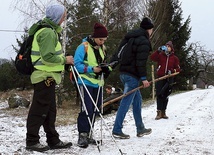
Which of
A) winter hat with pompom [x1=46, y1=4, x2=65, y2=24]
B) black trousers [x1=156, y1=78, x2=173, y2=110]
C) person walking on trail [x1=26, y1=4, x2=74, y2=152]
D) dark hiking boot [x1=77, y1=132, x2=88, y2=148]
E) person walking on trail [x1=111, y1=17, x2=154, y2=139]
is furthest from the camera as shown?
black trousers [x1=156, y1=78, x2=173, y2=110]

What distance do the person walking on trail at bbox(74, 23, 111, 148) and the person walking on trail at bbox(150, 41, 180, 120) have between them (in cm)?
324

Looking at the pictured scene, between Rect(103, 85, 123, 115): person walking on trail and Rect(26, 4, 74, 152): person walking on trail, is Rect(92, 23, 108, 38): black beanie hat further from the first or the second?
Rect(103, 85, 123, 115): person walking on trail

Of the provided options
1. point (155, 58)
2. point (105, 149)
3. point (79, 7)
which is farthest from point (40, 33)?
point (79, 7)

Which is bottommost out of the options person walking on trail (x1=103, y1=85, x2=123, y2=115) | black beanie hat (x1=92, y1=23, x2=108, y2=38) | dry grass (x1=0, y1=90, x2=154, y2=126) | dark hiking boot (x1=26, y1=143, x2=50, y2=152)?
dry grass (x1=0, y1=90, x2=154, y2=126)

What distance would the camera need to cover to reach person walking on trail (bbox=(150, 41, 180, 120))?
8.00m

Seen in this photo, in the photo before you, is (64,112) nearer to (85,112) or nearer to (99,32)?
(85,112)

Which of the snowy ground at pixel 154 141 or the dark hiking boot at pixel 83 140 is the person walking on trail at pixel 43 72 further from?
the dark hiking boot at pixel 83 140

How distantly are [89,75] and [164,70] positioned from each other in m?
3.60

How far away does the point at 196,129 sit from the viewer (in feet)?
21.4

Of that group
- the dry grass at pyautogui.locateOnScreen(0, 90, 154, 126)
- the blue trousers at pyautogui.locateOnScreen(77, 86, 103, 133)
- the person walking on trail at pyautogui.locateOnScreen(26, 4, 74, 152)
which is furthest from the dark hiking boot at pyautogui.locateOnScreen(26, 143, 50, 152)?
the dry grass at pyautogui.locateOnScreen(0, 90, 154, 126)

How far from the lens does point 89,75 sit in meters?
4.90

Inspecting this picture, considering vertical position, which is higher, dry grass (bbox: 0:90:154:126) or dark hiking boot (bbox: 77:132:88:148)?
dark hiking boot (bbox: 77:132:88:148)

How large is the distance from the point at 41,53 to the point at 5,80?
19.9 meters

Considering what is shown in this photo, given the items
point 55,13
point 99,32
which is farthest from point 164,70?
point 55,13
